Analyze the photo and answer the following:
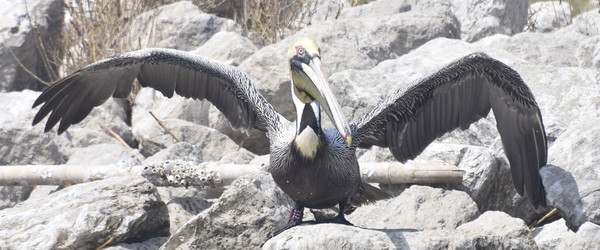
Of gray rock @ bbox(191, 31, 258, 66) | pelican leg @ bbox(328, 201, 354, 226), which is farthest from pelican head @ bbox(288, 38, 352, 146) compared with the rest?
gray rock @ bbox(191, 31, 258, 66)

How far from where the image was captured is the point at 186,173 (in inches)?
273

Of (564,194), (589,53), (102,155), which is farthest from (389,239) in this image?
(589,53)

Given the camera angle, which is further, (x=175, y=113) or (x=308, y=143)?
(x=175, y=113)

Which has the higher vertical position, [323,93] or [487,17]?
[323,93]

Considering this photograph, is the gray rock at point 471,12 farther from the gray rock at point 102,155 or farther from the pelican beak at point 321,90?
the pelican beak at point 321,90

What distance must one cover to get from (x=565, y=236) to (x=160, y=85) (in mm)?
3451

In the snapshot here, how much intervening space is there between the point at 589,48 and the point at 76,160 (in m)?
5.06

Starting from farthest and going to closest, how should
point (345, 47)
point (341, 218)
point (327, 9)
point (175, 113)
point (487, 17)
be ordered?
point (327, 9), point (487, 17), point (345, 47), point (175, 113), point (341, 218)

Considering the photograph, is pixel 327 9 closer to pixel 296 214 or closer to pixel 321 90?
pixel 296 214

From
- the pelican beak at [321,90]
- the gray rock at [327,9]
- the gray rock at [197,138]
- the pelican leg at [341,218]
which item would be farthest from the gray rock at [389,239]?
the gray rock at [327,9]

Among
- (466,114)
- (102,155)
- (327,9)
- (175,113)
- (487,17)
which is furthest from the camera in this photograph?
(327,9)

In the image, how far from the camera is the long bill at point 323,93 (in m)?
4.99

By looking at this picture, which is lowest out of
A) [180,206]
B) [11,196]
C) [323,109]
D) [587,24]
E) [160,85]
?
[11,196]

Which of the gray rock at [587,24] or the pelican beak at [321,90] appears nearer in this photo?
the pelican beak at [321,90]
